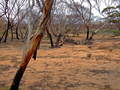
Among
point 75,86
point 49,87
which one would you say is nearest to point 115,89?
point 75,86

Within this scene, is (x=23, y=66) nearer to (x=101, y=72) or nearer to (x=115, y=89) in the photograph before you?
(x=115, y=89)

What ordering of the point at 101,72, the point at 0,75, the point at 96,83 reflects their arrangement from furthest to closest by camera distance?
1. the point at 101,72
2. the point at 0,75
3. the point at 96,83

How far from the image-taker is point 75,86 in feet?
17.6

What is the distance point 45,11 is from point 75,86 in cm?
213

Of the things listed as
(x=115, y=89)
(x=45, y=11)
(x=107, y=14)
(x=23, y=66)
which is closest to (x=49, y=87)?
(x=23, y=66)

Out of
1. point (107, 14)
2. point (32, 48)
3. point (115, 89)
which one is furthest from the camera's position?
point (107, 14)

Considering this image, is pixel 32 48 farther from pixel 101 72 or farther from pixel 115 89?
pixel 101 72

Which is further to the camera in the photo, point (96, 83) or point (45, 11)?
point (96, 83)

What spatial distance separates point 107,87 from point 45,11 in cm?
244

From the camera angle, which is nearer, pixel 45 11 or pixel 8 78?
pixel 45 11

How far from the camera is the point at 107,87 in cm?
526

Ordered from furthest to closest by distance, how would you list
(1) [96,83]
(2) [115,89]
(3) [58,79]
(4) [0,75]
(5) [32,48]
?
(4) [0,75]
(3) [58,79]
(1) [96,83]
(2) [115,89]
(5) [32,48]

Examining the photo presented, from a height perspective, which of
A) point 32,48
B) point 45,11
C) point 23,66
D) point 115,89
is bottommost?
point 115,89

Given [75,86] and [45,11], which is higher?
[45,11]
